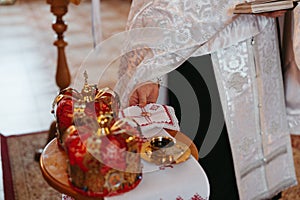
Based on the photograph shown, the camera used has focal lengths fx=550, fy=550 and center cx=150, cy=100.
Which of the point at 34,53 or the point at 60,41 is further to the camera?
the point at 34,53

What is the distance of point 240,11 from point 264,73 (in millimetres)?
273

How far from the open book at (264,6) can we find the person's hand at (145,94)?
283mm

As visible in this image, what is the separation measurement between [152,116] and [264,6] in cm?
41

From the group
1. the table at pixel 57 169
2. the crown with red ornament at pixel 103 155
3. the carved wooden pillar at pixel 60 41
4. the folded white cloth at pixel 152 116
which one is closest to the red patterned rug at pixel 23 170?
the carved wooden pillar at pixel 60 41

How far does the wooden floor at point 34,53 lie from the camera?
2.66 meters

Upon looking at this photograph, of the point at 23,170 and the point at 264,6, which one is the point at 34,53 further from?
the point at 264,6

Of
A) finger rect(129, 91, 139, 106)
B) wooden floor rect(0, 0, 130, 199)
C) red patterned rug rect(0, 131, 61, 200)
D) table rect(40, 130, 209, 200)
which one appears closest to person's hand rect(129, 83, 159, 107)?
finger rect(129, 91, 139, 106)

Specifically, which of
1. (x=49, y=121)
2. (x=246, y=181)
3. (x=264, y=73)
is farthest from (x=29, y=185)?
(x=264, y=73)

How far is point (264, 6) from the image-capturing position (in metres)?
1.31

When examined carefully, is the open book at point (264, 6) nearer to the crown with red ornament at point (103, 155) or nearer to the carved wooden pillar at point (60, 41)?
the crown with red ornament at point (103, 155)

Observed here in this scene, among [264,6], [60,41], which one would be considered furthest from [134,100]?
[60,41]

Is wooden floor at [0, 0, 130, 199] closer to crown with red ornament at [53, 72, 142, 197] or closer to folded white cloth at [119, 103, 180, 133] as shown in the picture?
folded white cloth at [119, 103, 180, 133]

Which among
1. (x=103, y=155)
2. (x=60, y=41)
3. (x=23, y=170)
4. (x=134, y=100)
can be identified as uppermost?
(x=103, y=155)

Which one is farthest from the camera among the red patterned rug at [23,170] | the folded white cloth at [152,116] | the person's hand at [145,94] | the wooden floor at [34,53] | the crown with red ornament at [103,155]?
the wooden floor at [34,53]
